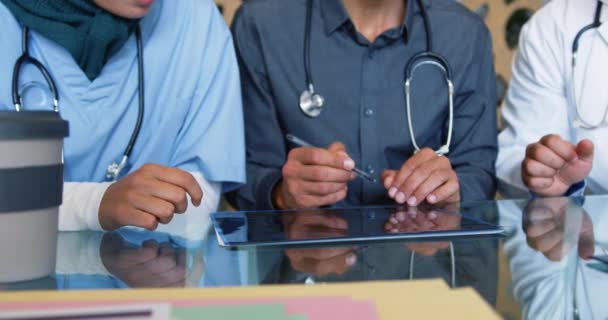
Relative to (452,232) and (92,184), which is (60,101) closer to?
(92,184)

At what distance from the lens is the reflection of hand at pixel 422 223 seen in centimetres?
67

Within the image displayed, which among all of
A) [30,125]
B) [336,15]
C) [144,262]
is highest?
[336,15]

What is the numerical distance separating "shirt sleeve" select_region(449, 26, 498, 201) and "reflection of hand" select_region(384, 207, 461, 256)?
0.37 metres

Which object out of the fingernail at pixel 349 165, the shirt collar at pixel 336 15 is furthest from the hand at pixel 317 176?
the shirt collar at pixel 336 15

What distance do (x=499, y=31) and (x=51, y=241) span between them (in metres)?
1.87

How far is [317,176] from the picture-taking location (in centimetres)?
95

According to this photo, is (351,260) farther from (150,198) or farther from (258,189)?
(258,189)

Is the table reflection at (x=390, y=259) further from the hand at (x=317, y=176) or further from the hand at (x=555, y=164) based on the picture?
the hand at (x=555, y=164)

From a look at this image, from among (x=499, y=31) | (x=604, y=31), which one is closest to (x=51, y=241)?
(x=604, y=31)

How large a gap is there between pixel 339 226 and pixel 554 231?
9.3 inches

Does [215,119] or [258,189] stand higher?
[215,119]

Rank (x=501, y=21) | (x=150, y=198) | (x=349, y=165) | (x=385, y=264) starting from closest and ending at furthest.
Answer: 1. (x=385, y=264)
2. (x=150, y=198)
3. (x=349, y=165)
4. (x=501, y=21)

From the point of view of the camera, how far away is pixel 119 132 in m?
1.01

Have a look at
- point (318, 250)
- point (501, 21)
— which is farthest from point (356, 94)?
point (501, 21)
